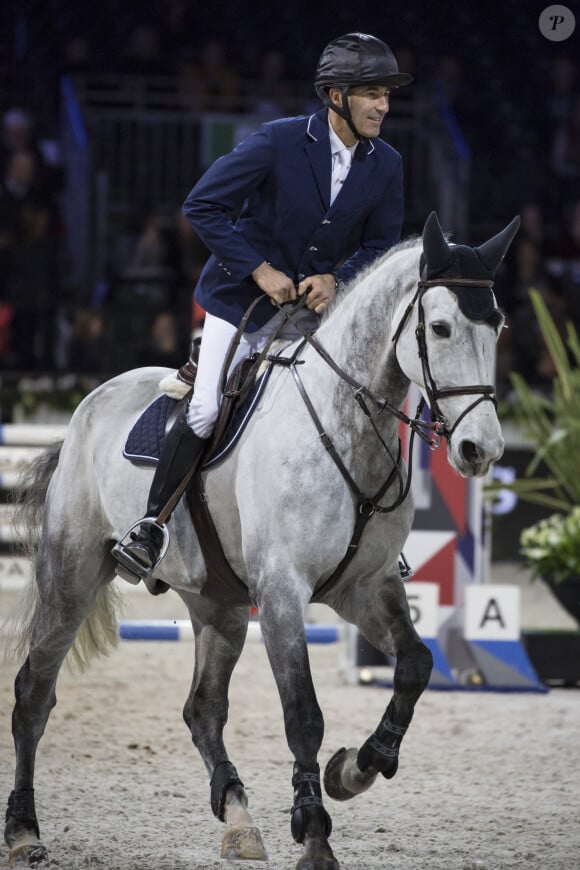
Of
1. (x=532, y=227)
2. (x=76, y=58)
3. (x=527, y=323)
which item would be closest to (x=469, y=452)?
(x=527, y=323)

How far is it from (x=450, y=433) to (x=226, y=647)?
1302mm

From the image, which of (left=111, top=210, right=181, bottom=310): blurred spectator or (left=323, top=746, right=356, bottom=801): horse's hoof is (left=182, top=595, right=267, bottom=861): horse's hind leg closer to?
(left=323, top=746, right=356, bottom=801): horse's hoof

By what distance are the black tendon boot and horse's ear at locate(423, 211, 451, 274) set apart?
2.91 ft

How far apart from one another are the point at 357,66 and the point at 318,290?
605 millimetres

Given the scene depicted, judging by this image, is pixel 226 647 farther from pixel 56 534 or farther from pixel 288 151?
pixel 288 151

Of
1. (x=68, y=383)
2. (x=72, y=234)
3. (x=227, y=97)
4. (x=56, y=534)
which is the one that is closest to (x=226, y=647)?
(x=56, y=534)

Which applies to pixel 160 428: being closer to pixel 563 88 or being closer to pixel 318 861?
pixel 318 861

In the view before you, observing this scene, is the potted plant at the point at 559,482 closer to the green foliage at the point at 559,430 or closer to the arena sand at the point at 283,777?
the green foliage at the point at 559,430

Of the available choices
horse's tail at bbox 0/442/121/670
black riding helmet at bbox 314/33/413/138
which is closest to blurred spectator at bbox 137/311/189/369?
horse's tail at bbox 0/442/121/670

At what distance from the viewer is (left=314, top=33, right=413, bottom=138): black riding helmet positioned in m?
3.54

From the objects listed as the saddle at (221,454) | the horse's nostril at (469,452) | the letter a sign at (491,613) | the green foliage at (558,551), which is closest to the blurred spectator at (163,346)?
the green foliage at (558,551)

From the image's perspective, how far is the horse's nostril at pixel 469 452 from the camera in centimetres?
310

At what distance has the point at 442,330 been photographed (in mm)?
3219

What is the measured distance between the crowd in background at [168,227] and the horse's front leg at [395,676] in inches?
251
